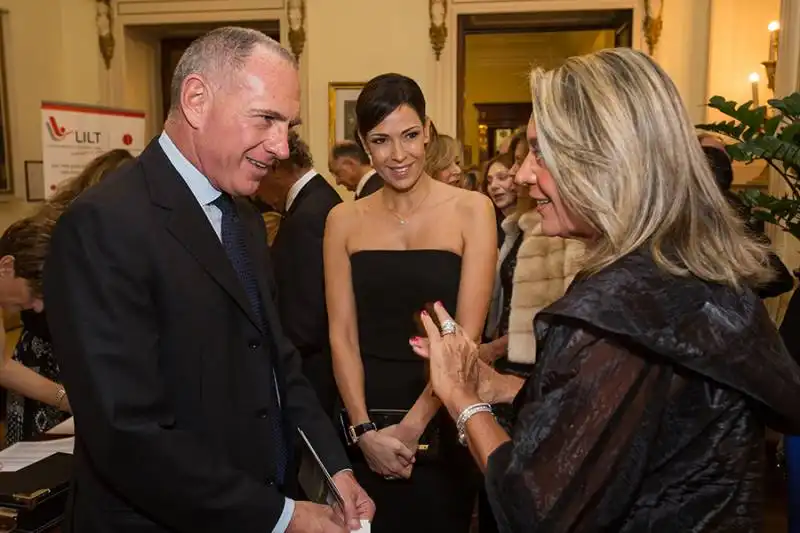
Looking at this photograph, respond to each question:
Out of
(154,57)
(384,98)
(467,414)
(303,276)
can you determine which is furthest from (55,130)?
(467,414)

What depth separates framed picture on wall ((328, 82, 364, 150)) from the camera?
627 cm

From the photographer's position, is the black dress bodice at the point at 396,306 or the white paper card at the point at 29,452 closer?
the white paper card at the point at 29,452

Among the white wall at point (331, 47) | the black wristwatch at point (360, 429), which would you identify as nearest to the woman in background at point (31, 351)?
the black wristwatch at point (360, 429)

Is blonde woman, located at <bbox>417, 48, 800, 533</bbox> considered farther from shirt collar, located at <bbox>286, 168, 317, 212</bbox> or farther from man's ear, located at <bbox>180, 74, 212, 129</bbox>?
shirt collar, located at <bbox>286, 168, 317, 212</bbox>

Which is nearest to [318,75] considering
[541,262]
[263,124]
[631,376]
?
[541,262]

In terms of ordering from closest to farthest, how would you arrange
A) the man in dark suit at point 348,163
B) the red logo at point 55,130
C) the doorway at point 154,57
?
the man in dark suit at point 348,163 < the red logo at point 55,130 < the doorway at point 154,57

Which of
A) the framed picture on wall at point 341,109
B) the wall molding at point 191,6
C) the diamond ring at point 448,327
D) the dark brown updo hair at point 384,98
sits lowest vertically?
the diamond ring at point 448,327

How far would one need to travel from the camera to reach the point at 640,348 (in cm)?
107

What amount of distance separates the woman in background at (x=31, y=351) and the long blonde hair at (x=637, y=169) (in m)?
1.77

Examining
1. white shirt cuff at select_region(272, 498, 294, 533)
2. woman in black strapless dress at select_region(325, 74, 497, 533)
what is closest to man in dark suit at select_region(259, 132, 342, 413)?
woman in black strapless dress at select_region(325, 74, 497, 533)

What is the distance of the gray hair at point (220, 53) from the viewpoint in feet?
4.61

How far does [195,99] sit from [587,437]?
3.14 ft

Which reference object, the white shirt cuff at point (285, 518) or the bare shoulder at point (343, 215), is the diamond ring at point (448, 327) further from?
the bare shoulder at point (343, 215)

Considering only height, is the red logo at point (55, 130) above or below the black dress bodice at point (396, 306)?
above
